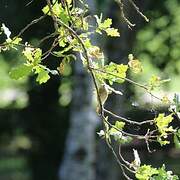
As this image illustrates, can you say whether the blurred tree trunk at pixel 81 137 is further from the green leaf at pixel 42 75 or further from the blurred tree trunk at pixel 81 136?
the green leaf at pixel 42 75

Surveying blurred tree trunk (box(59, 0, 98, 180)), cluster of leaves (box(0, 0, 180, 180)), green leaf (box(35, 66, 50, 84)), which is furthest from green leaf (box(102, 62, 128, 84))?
blurred tree trunk (box(59, 0, 98, 180))

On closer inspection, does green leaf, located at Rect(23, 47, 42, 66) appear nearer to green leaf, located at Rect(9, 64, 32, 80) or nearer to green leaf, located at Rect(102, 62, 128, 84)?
green leaf, located at Rect(9, 64, 32, 80)

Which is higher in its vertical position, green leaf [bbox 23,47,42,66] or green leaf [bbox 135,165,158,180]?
green leaf [bbox 23,47,42,66]

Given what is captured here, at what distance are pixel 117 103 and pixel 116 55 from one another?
36 cm

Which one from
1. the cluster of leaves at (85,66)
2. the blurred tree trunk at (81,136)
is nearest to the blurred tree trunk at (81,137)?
the blurred tree trunk at (81,136)

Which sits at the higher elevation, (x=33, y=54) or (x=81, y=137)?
(x=81, y=137)

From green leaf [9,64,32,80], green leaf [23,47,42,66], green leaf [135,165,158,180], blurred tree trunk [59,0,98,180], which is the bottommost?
green leaf [135,165,158,180]

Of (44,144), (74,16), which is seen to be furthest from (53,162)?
(74,16)

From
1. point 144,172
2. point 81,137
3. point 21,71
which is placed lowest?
point 144,172

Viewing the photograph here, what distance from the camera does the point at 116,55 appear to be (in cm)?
538

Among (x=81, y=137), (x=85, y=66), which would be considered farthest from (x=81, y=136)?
(x=85, y=66)

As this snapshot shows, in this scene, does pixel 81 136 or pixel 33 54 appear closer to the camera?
pixel 33 54

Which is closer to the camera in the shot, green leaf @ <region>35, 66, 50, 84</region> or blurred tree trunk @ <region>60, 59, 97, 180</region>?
green leaf @ <region>35, 66, 50, 84</region>

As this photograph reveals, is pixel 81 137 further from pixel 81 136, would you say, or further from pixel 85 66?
pixel 85 66
